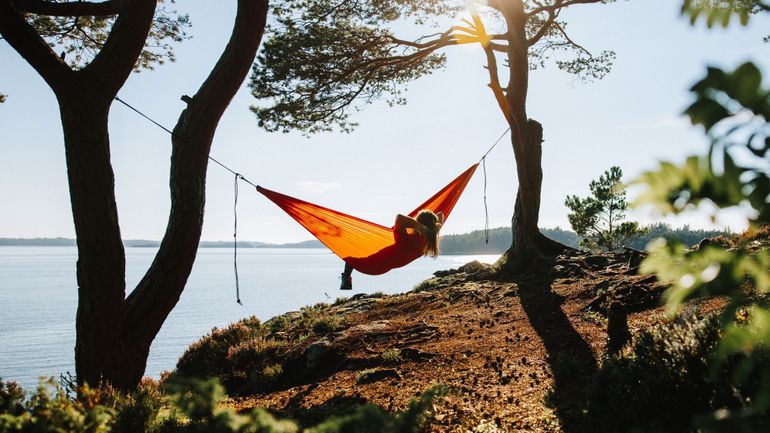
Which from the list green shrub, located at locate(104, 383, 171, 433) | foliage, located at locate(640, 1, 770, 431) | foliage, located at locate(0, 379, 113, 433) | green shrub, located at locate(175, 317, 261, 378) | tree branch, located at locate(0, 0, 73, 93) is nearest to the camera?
foliage, located at locate(640, 1, 770, 431)

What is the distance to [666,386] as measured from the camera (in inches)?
93.8

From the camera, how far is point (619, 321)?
377 cm

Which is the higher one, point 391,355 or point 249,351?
point 391,355

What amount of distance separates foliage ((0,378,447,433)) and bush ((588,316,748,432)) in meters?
1.07

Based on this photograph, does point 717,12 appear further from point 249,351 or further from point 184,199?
point 249,351

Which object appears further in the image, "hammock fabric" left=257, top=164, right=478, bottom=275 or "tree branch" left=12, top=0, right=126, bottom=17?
"hammock fabric" left=257, top=164, right=478, bottom=275

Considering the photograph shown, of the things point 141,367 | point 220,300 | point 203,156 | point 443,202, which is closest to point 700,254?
point 203,156

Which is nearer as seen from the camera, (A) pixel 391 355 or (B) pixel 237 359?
(A) pixel 391 355

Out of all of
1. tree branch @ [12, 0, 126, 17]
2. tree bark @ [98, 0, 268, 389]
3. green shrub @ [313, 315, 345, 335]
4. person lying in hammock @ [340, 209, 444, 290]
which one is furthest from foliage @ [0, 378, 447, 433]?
green shrub @ [313, 315, 345, 335]

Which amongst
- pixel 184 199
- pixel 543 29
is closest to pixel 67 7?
pixel 184 199

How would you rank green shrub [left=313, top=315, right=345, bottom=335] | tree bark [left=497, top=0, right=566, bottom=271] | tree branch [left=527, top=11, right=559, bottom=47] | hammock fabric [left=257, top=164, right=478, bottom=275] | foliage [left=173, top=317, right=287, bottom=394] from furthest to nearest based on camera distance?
tree branch [left=527, top=11, right=559, bottom=47] → tree bark [left=497, top=0, right=566, bottom=271] → green shrub [left=313, top=315, right=345, bottom=335] → hammock fabric [left=257, top=164, right=478, bottom=275] → foliage [left=173, top=317, right=287, bottom=394]

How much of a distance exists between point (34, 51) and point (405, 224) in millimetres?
3563

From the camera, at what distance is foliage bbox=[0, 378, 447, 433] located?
1220mm

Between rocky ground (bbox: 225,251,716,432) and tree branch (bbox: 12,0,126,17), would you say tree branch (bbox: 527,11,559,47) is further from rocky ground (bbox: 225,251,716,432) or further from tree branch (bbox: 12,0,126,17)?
tree branch (bbox: 12,0,126,17)
